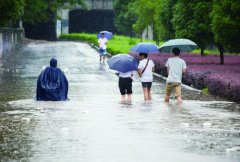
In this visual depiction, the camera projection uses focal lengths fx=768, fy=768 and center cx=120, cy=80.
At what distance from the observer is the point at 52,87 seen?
20453 mm

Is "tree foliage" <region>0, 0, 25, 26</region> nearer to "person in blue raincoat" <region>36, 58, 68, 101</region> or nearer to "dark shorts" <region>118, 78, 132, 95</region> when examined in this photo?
"person in blue raincoat" <region>36, 58, 68, 101</region>

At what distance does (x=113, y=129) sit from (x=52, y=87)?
6.29 m

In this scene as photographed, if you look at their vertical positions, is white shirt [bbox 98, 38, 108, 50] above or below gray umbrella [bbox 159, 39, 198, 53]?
below

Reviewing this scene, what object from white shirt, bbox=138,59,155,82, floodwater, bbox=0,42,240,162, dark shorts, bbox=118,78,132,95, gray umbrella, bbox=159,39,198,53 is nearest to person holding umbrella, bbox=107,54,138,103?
dark shorts, bbox=118,78,132,95

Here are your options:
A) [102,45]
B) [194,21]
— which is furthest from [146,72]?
[102,45]

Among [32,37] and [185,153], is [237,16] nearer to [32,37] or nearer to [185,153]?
[185,153]

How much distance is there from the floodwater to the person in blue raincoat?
1.10 ft

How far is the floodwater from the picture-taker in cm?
1143

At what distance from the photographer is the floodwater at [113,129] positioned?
11.4m

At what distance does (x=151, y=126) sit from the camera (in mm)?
14859

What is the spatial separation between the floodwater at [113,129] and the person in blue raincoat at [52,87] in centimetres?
33

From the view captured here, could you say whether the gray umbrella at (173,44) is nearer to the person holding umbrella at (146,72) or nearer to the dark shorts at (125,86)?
the person holding umbrella at (146,72)

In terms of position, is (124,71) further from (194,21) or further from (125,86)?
(194,21)

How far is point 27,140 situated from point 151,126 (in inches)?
114
